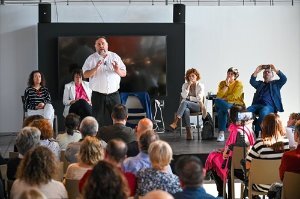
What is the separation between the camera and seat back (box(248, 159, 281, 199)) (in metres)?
6.35

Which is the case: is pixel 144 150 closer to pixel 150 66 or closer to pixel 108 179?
pixel 108 179

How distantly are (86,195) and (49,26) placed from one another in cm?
850

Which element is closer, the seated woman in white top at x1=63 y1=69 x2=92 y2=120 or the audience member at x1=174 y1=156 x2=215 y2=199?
the audience member at x1=174 y1=156 x2=215 y2=199

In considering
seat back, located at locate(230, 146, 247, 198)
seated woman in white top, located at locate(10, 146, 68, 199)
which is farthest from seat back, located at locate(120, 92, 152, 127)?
seated woman in white top, located at locate(10, 146, 68, 199)

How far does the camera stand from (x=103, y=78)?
9734 millimetres

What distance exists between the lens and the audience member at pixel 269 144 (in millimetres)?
6496

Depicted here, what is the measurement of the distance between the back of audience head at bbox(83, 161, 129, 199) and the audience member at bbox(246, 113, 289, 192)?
9.26 ft

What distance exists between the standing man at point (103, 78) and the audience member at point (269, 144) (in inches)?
138

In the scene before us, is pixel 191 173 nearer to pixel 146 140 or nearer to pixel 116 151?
pixel 116 151

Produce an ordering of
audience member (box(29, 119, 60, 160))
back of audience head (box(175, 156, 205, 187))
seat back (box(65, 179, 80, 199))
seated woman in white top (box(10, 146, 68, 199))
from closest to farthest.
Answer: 1. back of audience head (box(175, 156, 205, 187))
2. seated woman in white top (box(10, 146, 68, 199))
3. seat back (box(65, 179, 80, 199))
4. audience member (box(29, 119, 60, 160))

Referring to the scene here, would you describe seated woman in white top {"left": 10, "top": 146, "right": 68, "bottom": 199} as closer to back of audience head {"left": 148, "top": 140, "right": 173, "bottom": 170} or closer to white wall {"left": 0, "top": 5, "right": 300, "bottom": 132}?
back of audience head {"left": 148, "top": 140, "right": 173, "bottom": 170}

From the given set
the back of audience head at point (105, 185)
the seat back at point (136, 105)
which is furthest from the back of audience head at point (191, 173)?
the seat back at point (136, 105)

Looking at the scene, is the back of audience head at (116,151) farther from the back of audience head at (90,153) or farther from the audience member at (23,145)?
the audience member at (23,145)

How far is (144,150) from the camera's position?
223 inches
